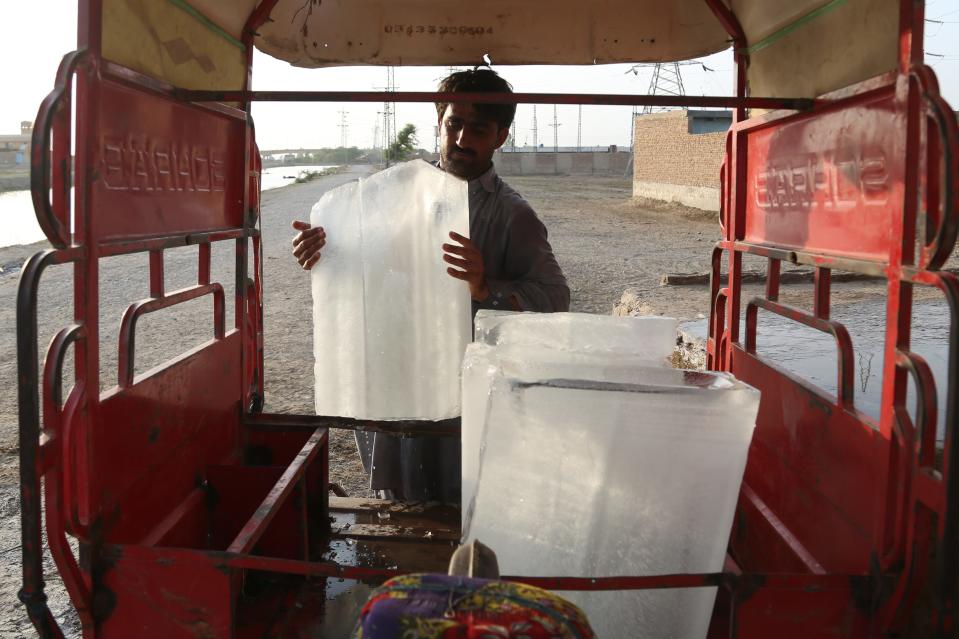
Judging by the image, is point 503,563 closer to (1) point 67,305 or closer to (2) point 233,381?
(2) point 233,381

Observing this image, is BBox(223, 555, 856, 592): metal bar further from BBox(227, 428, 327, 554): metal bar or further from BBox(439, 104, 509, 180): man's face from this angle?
BBox(439, 104, 509, 180): man's face

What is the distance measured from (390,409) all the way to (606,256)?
474 inches

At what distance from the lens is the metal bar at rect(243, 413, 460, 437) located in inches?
117

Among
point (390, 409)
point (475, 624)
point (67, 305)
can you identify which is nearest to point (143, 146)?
point (390, 409)

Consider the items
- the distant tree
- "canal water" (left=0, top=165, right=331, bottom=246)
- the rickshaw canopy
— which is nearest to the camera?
the rickshaw canopy

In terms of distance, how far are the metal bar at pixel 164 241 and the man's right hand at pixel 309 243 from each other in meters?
0.34

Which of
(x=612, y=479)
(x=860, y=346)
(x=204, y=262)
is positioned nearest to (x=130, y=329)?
(x=204, y=262)

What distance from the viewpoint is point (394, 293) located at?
2623mm

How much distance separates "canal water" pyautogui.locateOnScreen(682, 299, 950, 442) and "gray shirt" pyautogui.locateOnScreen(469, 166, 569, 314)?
1.82 m

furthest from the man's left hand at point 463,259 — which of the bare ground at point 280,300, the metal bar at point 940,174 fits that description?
the bare ground at point 280,300

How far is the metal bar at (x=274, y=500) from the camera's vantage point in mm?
2002

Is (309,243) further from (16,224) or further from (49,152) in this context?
(16,224)

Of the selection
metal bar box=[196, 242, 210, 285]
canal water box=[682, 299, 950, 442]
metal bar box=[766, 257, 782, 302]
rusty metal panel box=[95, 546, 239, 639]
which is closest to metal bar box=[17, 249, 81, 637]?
rusty metal panel box=[95, 546, 239, 639]

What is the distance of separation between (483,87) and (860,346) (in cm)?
448
